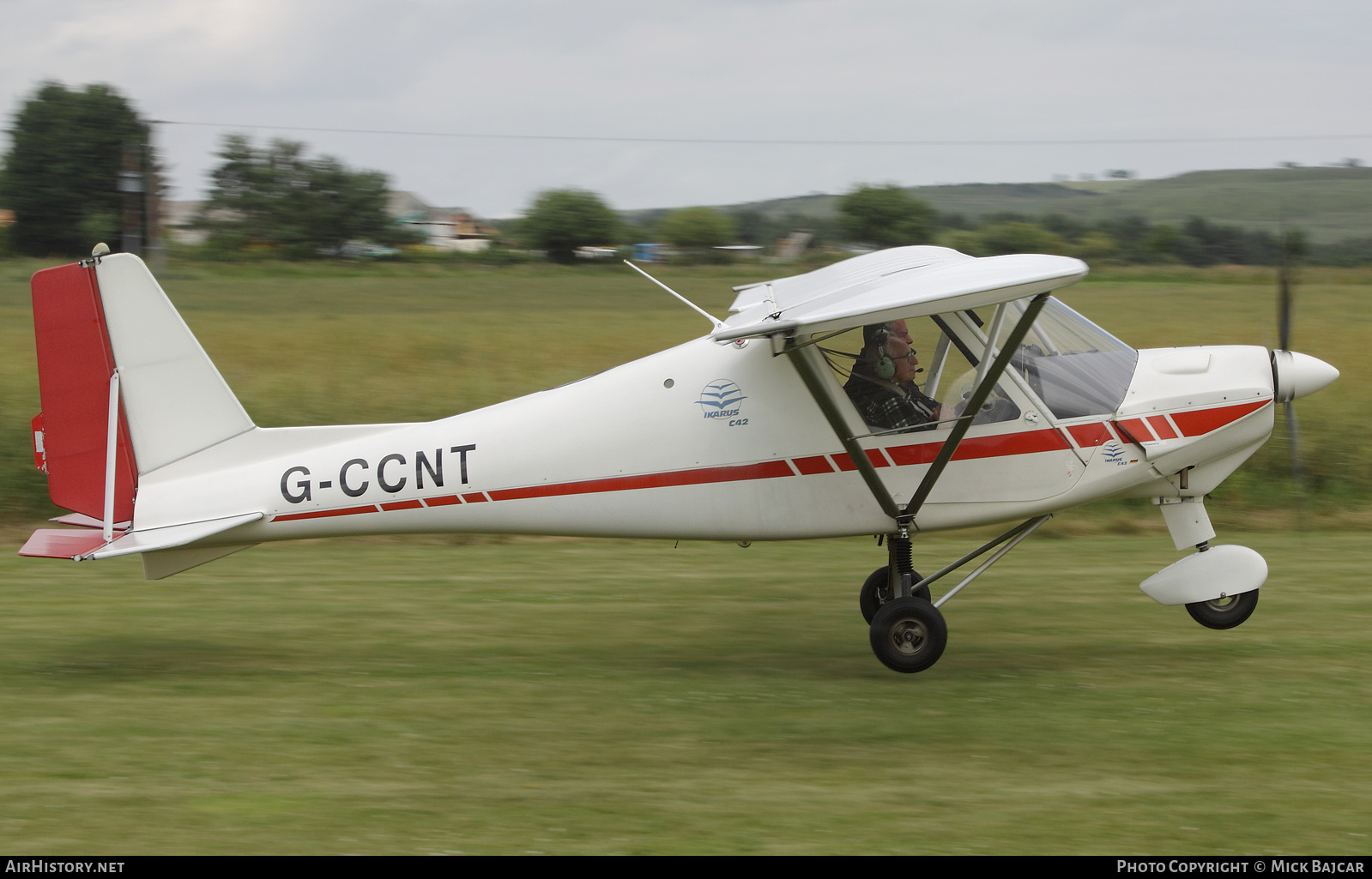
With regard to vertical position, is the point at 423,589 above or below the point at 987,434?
below

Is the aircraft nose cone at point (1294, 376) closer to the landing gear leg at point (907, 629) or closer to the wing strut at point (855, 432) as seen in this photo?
the wing strut at point (855, 432)

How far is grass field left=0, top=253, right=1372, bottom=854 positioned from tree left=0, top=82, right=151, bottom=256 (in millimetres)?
20895

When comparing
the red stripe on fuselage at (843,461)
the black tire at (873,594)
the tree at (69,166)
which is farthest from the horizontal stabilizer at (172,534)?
the tree at (69,166)

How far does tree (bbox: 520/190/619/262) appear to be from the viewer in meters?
26.5

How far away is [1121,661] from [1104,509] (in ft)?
18.4

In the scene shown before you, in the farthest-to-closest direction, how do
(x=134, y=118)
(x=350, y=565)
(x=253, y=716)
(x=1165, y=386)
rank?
(x=134, y=118) → (x=350, y=565) → (x=1165, y=386) → (x=253, y=716)

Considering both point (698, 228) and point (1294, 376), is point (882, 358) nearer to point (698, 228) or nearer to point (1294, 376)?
point (1294, 376)

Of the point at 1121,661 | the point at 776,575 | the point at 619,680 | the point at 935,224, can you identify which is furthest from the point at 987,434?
the point at 935,224

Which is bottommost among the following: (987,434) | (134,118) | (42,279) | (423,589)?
(423,589)

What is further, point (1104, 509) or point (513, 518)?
point (1104, 509)

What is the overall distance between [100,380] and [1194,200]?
27.2m

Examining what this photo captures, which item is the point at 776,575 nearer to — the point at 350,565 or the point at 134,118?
the point at 350,565

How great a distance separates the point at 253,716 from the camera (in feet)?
21.2

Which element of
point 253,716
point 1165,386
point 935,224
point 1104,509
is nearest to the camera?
point 253,716
